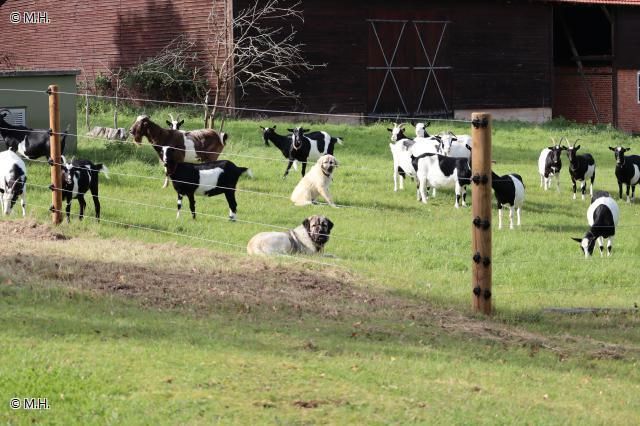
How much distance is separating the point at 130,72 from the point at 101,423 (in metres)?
30.3

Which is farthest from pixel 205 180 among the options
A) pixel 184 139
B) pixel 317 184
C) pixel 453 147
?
pixel 453 147

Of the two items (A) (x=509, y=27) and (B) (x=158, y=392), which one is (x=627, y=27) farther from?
(B) (x=158, y=392)

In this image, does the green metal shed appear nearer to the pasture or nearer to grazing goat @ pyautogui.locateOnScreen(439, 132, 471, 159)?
the pasture

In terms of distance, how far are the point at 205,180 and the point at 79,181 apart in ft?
7.69

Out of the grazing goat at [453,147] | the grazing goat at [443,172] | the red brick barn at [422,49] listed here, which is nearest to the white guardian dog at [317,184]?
the grazing goat at [443,172]

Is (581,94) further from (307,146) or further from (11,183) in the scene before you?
(11,183)

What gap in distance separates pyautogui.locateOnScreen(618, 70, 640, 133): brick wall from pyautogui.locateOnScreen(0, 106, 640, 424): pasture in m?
28.6

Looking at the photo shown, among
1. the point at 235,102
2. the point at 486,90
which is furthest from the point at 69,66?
the point at 486,90

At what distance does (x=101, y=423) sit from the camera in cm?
704

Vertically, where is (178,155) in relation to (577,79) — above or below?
below

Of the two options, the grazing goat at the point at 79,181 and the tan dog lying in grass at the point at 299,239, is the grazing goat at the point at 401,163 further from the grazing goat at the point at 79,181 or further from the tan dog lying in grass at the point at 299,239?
the tan dog lying in grass at the point at 299,239

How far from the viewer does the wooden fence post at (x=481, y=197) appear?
10711 mm

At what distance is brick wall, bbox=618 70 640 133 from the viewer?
4469 cm

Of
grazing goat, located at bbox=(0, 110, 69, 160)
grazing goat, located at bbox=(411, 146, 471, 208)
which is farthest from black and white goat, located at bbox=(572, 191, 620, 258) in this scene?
grazing goat, located at bbox=(0, 110, 69, 160)
